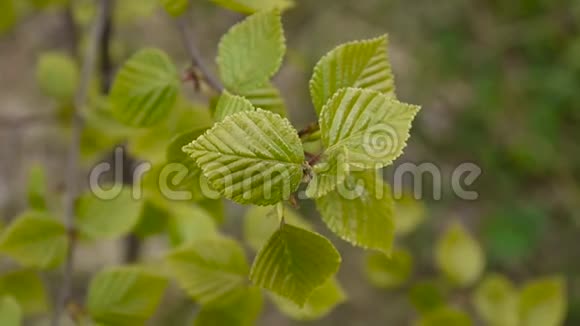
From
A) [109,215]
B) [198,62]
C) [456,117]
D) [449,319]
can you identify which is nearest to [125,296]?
[109,215]

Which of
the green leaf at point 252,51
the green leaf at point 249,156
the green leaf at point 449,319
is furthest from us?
the green leaf at point 449,319

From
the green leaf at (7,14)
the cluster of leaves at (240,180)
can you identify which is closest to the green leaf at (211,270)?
the cluster of leaves at (240,180)

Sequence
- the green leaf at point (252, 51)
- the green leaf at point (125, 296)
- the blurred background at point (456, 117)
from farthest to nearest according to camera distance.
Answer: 1. the blurred background at point (456, 117)
2. the green leaf at point (125, 296)
3. the green leaf at point (252, 51)

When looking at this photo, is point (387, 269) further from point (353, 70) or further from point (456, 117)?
point (456, 117)

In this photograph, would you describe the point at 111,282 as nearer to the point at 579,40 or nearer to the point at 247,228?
the point at 247,228

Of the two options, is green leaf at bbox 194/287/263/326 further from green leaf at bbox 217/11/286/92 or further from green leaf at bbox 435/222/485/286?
green leaf at bbox 435/222/485/286

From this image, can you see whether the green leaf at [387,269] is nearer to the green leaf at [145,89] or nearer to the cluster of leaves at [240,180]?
the cluster of leaves at [240,180]

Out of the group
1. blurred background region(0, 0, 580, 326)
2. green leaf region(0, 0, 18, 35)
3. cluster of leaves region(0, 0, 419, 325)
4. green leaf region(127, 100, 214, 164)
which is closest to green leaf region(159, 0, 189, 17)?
cluster of leaves region(0, 0, 419, 325)

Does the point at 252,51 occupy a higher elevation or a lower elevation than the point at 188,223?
higher
